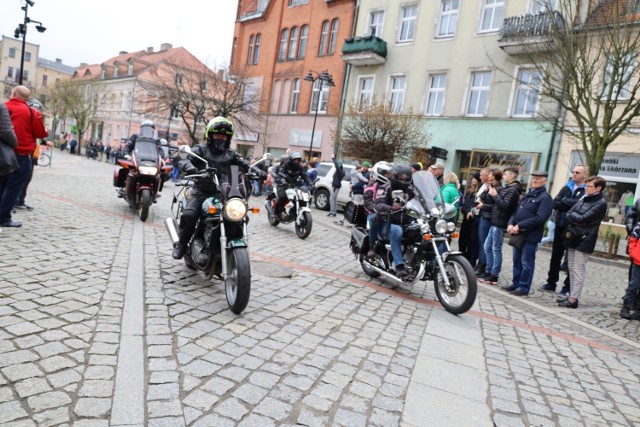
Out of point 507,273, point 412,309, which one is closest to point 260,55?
point 507,273

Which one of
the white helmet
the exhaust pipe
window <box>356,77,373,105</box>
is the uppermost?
window <box>356,77,373,105</box>

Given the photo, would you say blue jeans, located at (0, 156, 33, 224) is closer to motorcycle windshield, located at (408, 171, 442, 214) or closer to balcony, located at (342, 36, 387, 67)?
motorcycle windshield, located at (408, 171, 442, 214)

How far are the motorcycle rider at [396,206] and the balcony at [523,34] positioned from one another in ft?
47.9

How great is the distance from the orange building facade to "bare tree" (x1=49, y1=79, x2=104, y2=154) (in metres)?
18.5

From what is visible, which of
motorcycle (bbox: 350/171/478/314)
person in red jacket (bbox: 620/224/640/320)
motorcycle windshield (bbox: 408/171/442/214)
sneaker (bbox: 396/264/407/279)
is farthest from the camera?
person in red jacket (bbox: 620/224/640/320)

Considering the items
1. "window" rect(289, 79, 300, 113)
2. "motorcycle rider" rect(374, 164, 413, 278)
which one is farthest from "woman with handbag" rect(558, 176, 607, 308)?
"window" rect(289, 79, 300, 113)

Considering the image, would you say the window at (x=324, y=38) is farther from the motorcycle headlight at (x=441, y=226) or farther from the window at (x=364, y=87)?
the motorcycle headlight at (x=441, y=226)

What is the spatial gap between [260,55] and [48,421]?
35004 millimetres

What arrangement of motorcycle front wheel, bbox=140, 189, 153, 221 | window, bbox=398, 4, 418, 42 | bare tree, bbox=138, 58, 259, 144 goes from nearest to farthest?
motorcycle front wheel, bbox=140, 189, 153, 221 < window, bbox=398, 4, 418, 42 < bare tree, bbox=138, 58, 259, 144

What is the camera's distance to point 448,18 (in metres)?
23.3

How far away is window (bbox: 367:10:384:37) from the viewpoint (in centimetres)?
2661

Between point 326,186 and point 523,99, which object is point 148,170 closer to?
point 326,186

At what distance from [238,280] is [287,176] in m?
6.25

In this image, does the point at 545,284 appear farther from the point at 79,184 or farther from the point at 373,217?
the point at 79,184
